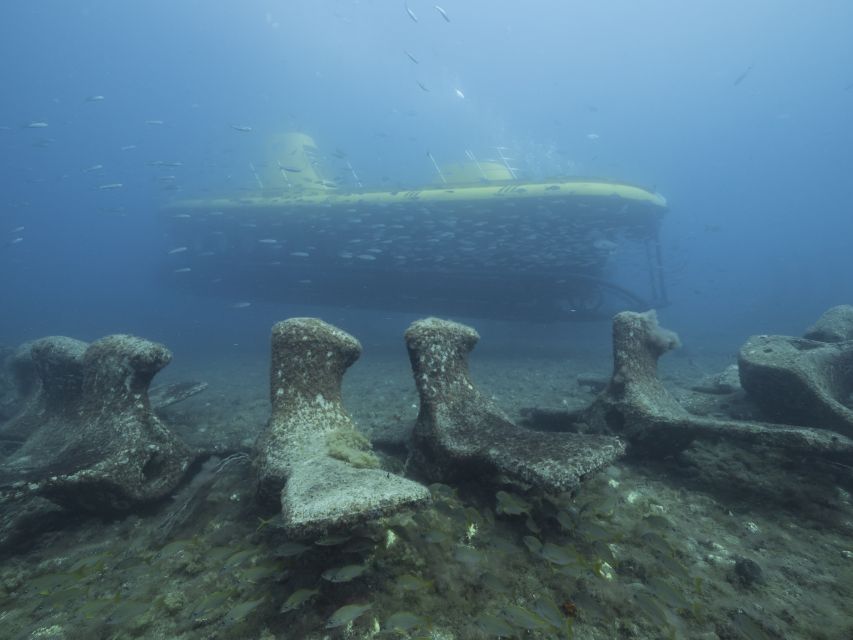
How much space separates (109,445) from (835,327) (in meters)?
10.8

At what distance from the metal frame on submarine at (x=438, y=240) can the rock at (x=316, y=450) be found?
10.5m

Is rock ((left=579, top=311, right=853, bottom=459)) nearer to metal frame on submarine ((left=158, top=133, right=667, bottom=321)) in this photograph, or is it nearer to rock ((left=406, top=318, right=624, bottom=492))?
rock ((left=406, top=318, right=624, bottom=492))

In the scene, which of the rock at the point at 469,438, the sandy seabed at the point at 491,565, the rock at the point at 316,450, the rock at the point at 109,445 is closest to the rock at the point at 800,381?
the sandy seabed at the point at 491,565

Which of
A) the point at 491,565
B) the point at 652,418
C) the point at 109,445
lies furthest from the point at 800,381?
the point at 109,445

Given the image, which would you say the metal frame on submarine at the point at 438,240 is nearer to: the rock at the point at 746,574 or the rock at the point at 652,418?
the rock at the point at 652,418

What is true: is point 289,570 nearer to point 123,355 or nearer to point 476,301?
point 123,355

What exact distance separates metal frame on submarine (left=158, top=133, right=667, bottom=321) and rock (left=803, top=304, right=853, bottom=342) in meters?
7.29

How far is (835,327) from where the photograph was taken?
676 cm

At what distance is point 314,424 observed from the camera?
3.82 m

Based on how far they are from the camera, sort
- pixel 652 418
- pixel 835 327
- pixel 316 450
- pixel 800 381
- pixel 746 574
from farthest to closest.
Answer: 1. pixel 835 327
2. pixel 800 381
3. pixel 652 418
4. pixel 316 450
5. pixel 746 574

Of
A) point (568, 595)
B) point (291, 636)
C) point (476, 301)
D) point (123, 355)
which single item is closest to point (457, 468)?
point (568, 595)

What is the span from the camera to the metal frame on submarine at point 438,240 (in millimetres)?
13500

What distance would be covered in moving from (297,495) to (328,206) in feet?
45.7

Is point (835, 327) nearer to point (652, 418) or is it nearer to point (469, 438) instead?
point (652, 418)
